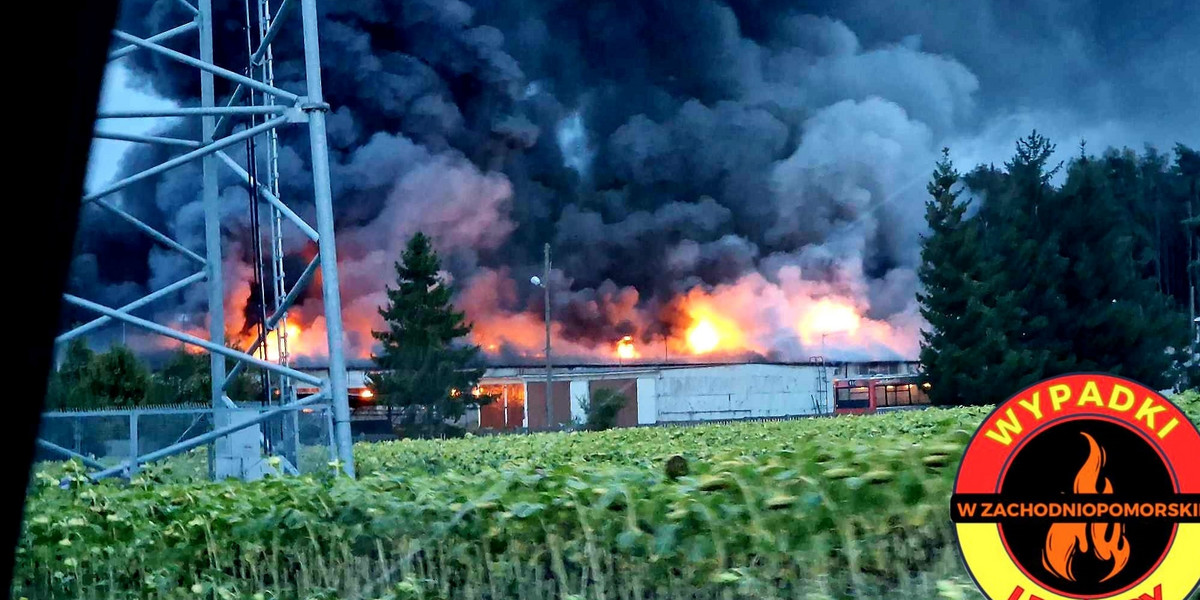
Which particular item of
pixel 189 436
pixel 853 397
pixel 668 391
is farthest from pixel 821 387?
pixel 189 436

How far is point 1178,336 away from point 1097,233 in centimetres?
376

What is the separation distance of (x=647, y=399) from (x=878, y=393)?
8928 mm

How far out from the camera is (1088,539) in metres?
2.09

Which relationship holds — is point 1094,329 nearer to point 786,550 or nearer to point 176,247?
point 176,247

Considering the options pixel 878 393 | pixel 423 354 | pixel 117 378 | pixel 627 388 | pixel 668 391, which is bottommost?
pixel 878 393

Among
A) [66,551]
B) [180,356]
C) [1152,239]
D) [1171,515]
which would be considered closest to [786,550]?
[1171,515]

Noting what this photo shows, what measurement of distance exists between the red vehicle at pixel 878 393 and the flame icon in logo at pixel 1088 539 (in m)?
32.8

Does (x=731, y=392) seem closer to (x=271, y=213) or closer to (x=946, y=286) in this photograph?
(x=946, y=286)

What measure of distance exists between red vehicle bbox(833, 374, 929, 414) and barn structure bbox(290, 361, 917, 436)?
61 centimetres

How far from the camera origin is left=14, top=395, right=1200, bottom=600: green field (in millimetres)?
2602

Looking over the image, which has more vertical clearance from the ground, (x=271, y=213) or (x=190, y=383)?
(x=271, y=213)

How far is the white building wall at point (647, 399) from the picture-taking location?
113 ft

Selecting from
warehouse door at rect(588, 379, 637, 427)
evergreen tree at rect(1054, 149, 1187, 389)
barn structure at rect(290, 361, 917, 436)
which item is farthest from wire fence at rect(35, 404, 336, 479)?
evergreen tree at rect(1054, 149, 1187, 389)

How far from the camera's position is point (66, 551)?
4.14 metres
